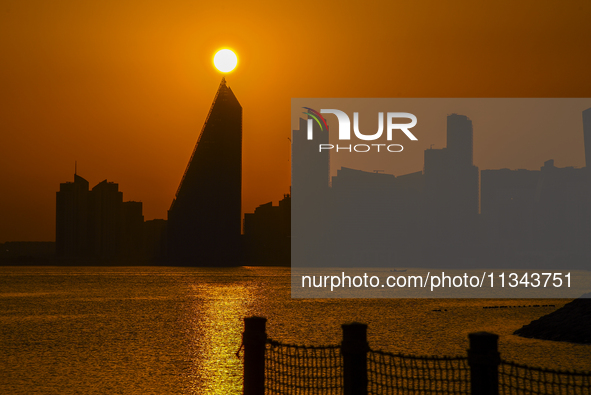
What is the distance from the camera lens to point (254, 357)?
709cm

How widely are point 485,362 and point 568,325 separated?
17416mm

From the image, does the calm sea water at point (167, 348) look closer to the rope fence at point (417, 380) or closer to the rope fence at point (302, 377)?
the rope fence at point (302, 377)

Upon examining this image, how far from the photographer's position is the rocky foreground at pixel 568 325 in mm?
20208

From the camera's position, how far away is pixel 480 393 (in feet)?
19.3

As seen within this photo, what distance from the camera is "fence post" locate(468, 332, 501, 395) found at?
586 centimetres

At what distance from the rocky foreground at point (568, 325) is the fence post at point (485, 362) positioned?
1615 centimetres

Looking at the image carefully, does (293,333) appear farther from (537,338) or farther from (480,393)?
(480,393)

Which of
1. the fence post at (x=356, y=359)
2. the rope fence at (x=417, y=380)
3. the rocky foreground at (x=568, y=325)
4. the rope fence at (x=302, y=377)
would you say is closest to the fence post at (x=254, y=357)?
the rope fence at (x=302, y=377)

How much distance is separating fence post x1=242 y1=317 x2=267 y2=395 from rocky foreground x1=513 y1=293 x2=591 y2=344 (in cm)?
1649

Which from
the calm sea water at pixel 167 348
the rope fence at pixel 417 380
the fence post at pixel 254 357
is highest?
the fence post at pixel 254 357

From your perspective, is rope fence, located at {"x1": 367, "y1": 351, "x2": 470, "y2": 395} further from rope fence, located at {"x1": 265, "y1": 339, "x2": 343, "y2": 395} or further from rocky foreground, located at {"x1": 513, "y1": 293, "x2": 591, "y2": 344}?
rocky foreground, located at {"x1": 513, "y1": 293, "x2": 591, "y2": 344}

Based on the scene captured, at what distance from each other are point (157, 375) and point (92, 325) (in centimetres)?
1742

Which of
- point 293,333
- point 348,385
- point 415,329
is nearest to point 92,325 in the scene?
point 293,333

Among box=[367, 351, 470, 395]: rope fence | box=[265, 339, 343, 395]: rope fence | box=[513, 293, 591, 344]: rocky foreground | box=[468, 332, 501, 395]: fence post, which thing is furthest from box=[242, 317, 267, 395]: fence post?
box=[513, 293, 591, 344]: rocky foreground
